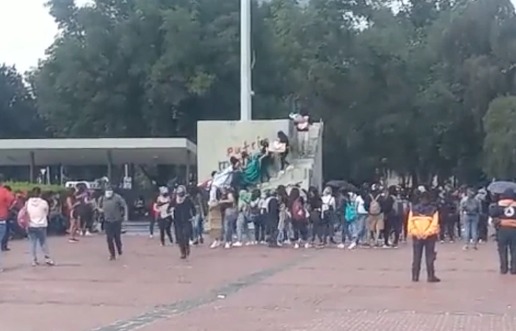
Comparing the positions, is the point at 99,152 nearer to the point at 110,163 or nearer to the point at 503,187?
the point at 110,163

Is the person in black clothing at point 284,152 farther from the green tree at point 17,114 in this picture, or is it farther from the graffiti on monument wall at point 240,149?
the green tree at point 17,114

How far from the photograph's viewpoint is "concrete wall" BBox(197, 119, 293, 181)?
1500 inches

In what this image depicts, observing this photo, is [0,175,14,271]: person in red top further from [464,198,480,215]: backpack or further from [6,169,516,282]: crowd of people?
[464,198,480,215]: backpack

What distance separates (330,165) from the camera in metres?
64.9

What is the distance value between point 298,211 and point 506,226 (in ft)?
34.4

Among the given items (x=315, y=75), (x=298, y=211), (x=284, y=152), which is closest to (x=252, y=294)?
(x=298, y=211)

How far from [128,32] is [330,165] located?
15100 millimetres

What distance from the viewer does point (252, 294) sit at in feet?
60.2

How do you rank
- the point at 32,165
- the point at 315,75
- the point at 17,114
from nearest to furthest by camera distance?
the point at 32,165, the point at 315,75, the point at 17,114

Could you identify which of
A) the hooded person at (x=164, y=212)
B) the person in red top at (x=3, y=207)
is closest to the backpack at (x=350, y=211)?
the hooded person at (x=164, y=212)

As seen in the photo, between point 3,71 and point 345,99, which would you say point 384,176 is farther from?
point 3,71

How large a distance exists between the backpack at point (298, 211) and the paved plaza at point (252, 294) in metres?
3.51

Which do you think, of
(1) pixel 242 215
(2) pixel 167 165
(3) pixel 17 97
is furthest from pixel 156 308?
(3) pixel 17 97

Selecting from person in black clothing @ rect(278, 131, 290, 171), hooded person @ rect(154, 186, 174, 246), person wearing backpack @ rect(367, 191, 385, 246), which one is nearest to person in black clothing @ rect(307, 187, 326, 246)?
person wearing backpack @ rect(367, 191, 385, 246)
